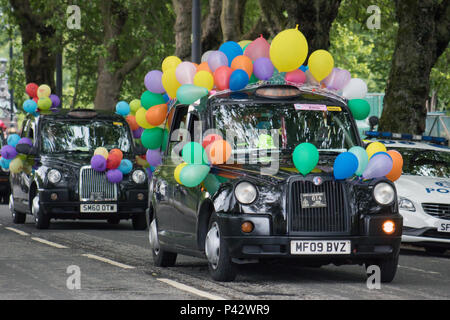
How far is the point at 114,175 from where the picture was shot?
20047mm

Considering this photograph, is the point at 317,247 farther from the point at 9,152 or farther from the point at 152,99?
the point at 9,152

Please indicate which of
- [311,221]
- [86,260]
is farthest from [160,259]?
[311,221]

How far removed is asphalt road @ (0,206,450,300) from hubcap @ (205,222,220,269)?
22 centimetres

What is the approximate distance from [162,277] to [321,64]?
306 centimetres

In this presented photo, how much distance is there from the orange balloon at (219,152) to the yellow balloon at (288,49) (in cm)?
146

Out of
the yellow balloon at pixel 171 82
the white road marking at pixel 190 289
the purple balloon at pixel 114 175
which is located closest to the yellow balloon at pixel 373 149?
the white road marking at pixel 190 289

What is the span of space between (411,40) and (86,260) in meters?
11.5

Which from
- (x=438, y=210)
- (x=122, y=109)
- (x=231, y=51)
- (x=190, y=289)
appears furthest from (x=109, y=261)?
(x=122, y=109)

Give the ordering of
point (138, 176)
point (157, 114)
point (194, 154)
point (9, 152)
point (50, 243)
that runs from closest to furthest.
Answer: point (194, 154), point (157, 114), point (50, 243), point (138, 176), point (9, 152)

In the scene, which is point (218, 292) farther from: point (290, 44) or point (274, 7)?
point (274, 7)

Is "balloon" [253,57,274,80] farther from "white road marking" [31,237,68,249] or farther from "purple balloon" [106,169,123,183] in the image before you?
"purple balloon" [106,169,123,183]

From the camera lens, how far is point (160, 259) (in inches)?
524

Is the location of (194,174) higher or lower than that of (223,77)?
lower
